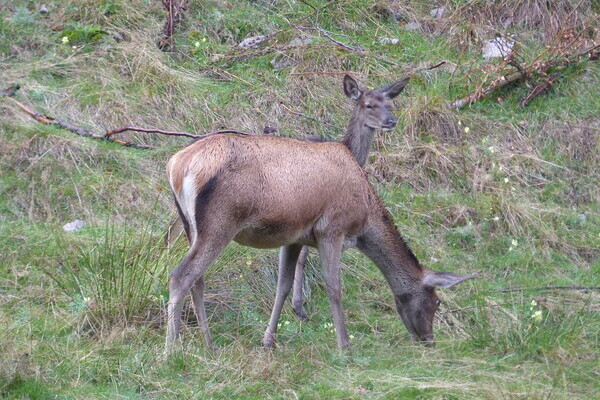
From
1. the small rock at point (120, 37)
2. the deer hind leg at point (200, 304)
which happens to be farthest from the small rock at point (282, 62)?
the deer hind leg at point (200, 304)

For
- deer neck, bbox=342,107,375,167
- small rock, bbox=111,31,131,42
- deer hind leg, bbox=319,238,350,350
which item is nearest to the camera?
deer hind leg, bbox=319,238,350,350

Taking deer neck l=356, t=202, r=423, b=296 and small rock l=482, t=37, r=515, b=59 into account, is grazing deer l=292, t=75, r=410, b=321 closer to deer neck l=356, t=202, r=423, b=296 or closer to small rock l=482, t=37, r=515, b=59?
deer neck l=356, t=202, r=423, b=296

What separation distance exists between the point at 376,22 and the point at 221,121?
281 centimetres

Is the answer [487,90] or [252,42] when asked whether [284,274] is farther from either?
[252,42]

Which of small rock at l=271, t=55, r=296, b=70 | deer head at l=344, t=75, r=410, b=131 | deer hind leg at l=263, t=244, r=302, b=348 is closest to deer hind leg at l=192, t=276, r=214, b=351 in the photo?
deer hind leg at l=263, t=244, r=302, b=348

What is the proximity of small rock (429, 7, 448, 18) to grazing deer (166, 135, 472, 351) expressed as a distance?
5208mm

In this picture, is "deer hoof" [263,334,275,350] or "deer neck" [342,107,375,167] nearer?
"deer hoof" [263,334,275,350]

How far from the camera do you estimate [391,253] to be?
290 inches

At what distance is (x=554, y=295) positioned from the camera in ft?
25.6

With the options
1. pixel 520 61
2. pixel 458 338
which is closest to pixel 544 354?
pixel 458 338

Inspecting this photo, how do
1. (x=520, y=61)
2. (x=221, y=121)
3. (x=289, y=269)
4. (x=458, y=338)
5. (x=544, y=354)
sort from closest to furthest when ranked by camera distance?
1. (x=544, y=354)
2. (x=458, y=338)
3. (x=289, y=269)
4. (x=221, y=121)
5. (x=520, y=61)

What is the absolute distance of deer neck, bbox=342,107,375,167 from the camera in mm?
8867

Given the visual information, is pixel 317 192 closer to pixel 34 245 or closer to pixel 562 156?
pixel 34 245

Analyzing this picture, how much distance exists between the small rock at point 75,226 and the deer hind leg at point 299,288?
1.98 m
